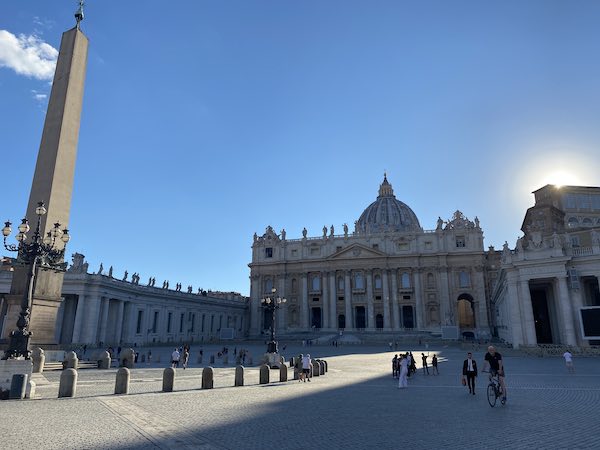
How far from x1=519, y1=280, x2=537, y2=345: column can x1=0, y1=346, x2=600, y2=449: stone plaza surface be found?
58.6 ft

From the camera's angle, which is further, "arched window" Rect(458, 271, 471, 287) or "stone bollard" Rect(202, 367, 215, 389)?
"arched window" Rect(458, 271, 471, 287)

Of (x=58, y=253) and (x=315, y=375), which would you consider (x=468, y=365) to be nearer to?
(x=315, y=375)

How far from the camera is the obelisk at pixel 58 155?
18.1 metres

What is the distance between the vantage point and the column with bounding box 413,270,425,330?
6644cm

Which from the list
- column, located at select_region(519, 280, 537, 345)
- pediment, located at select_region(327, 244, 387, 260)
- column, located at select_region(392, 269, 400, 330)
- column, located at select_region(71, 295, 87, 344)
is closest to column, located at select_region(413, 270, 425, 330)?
column, located at select_region(392, 269, 400, 330)

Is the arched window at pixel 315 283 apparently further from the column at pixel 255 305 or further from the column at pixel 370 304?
the column at pixel 255 305

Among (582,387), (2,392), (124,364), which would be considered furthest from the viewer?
(124,364)

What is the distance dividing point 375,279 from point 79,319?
1773 inches

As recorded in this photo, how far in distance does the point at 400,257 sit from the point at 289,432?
64.2 metres

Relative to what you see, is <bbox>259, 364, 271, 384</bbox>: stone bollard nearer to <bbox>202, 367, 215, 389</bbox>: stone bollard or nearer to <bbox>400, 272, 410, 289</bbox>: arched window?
<bbox>202, 367, 215, 389</bbox>: stone bollard

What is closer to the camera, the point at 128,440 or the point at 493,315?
the point at 128,440

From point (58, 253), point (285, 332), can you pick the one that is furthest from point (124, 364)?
point (285, 332)

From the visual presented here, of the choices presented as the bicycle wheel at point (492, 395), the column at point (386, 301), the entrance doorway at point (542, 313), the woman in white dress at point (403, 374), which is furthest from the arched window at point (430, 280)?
the bicycle wheel at point (492, 395)

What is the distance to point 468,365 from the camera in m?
13.3
